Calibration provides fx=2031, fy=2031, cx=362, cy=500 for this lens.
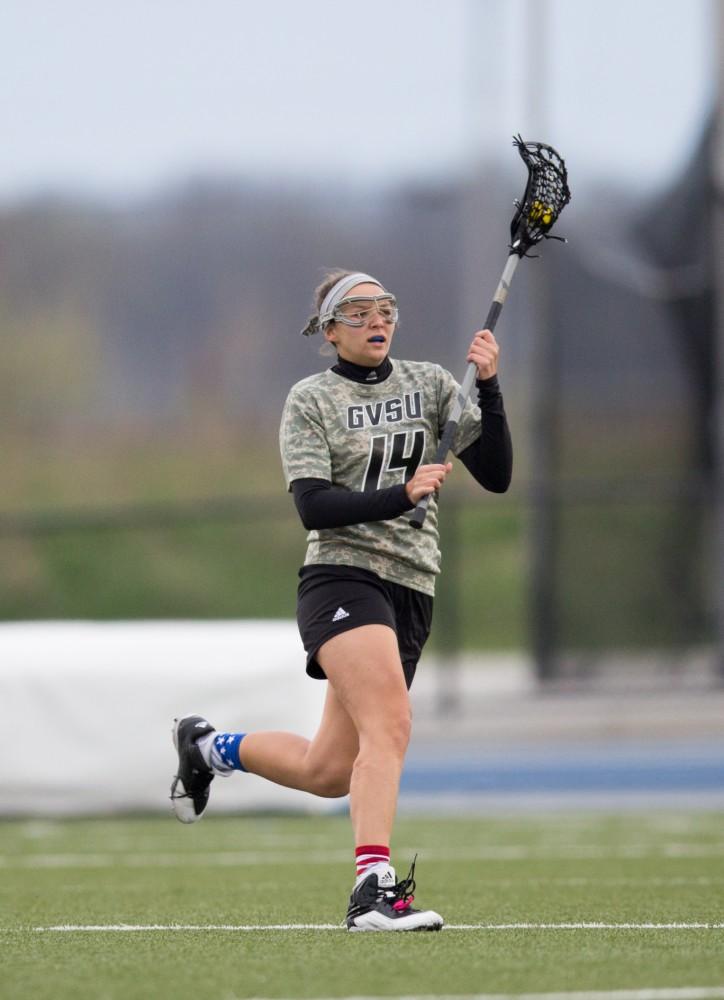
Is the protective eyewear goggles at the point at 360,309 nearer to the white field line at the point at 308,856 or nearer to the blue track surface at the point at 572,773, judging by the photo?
the white field line at the point at 308,856

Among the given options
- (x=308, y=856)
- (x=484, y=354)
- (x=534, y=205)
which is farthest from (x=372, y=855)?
(x=308, y=856)

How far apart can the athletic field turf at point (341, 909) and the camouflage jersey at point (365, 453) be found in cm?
109

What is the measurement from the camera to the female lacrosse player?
573cm

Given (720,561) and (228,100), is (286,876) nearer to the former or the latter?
(720,561)

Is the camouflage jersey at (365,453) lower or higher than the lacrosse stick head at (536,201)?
lower

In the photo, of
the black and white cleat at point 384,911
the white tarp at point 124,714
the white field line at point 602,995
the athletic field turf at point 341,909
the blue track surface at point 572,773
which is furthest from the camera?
the blue track surface at point 572,773

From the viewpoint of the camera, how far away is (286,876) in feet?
26.7

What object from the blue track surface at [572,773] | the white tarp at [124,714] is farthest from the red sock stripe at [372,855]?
the blue track surface at [572,773]

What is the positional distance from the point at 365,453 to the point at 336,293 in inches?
20.6

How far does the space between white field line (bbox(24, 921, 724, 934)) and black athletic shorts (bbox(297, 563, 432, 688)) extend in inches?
29.2

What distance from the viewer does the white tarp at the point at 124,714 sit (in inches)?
429

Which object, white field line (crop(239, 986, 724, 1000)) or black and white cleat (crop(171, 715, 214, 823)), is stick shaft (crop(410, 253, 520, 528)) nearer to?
black and white cleat (crop(171, 715, 214, 823))

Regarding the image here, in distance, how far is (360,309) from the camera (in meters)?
6.12

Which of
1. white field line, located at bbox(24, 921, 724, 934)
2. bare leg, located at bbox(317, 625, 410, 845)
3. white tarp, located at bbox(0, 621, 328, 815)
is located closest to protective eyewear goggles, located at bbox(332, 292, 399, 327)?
bare leg, located at bbox(317, 625, 410, 845)
